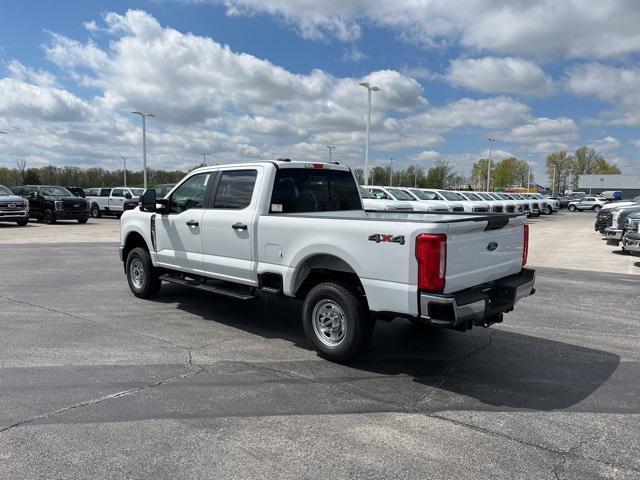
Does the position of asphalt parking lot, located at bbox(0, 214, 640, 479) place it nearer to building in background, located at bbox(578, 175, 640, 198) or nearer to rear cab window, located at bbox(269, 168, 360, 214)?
rear cab window, located at bbox(269, 168, 360, 214)

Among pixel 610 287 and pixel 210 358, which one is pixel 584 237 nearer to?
pixel 610 287

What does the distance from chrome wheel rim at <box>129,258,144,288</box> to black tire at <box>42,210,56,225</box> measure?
793 inches

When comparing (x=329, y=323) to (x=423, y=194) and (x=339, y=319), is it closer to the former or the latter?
(x=339, y=319)

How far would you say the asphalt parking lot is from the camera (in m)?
3.31

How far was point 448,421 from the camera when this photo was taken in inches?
154

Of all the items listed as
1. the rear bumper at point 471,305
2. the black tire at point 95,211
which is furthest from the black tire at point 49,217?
the rear bumper at point 471,305

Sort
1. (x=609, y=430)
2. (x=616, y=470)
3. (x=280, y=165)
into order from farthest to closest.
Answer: (x=280, y=165)
(x=609, y=430)
(x=616, y=470)

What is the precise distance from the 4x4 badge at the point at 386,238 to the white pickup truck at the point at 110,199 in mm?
27804

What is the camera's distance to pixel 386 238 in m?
4.49

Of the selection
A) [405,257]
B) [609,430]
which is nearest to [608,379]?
[609,430]

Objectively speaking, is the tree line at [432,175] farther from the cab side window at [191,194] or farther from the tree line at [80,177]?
the cab side window at [191,194]

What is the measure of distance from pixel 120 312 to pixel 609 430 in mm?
6067

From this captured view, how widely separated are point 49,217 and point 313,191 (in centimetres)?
2369

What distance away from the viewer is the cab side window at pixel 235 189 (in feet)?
20.0
